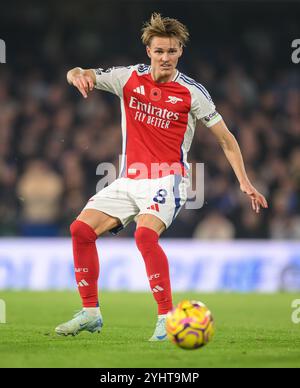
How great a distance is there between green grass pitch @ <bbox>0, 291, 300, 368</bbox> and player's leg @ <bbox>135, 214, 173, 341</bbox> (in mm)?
228

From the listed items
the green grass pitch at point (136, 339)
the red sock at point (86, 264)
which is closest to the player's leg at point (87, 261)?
the red sock at point (86, 264)

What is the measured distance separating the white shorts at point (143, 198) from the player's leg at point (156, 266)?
0.14 meters

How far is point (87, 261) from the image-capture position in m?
7.25

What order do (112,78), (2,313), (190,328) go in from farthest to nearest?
(2,313) < (112,78) < (190,328)

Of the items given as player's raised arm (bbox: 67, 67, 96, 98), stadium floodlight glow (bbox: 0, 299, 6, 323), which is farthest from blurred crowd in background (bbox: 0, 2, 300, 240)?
player's raised arm (bbox: 67, 67, 96, 98)

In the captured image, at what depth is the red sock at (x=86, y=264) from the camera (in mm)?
7198

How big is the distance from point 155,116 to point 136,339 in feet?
5.99

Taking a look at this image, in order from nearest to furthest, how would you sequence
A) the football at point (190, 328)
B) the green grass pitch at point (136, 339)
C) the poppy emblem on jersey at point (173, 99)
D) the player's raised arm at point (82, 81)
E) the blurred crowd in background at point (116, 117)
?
the green grass pitch at point (136, 339), the football at point (190, 328), the player's raised arm at point (82, 81), the poppy emblem on jersey at point (173, 99), the blurred crowd in background at point (116, 117)

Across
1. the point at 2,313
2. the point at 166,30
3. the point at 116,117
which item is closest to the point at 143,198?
the point at 166,30

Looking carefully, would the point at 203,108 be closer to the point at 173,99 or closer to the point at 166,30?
the point at 173,99

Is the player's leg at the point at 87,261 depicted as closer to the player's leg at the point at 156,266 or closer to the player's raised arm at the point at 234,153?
the player's leg at the point at 156,266

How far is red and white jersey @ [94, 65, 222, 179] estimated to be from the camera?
7.30 m
